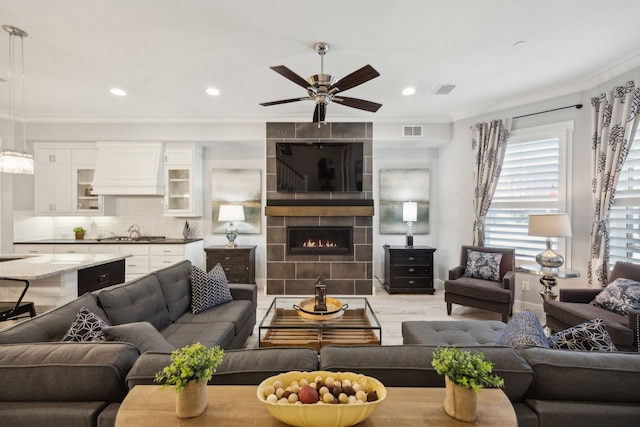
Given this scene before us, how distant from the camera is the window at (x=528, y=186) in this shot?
3734 millimetres

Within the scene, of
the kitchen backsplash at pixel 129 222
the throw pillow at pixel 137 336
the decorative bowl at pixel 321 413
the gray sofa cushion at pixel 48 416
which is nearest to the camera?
the decorative bowl at pixel 321 413

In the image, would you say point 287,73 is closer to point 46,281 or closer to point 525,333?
point 525,333

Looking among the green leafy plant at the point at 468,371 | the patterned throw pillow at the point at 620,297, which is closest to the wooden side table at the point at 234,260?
the green leafy plant at the point at 468,371

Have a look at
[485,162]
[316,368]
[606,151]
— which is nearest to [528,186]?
[485,162]

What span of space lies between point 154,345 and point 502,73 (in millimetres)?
4057

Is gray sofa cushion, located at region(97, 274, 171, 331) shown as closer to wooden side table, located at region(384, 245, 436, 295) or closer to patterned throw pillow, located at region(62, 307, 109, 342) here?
patterned throw pillow, located at region(62, 307, 109, 342)

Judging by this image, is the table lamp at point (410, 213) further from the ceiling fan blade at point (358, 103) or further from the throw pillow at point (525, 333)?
the throw pillow at point (525, 333)

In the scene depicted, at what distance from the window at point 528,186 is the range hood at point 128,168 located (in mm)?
5238

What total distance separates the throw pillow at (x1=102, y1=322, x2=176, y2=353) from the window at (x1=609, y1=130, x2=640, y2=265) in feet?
14.1

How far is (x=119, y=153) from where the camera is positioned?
481 cm

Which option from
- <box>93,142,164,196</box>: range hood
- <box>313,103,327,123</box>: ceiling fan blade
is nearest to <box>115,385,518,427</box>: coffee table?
<box>313,103,327,123</box>: ceiling fan blade

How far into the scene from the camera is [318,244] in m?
4.84

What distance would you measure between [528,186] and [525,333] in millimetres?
3261

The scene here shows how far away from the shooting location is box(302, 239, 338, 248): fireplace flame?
484 centimetres
